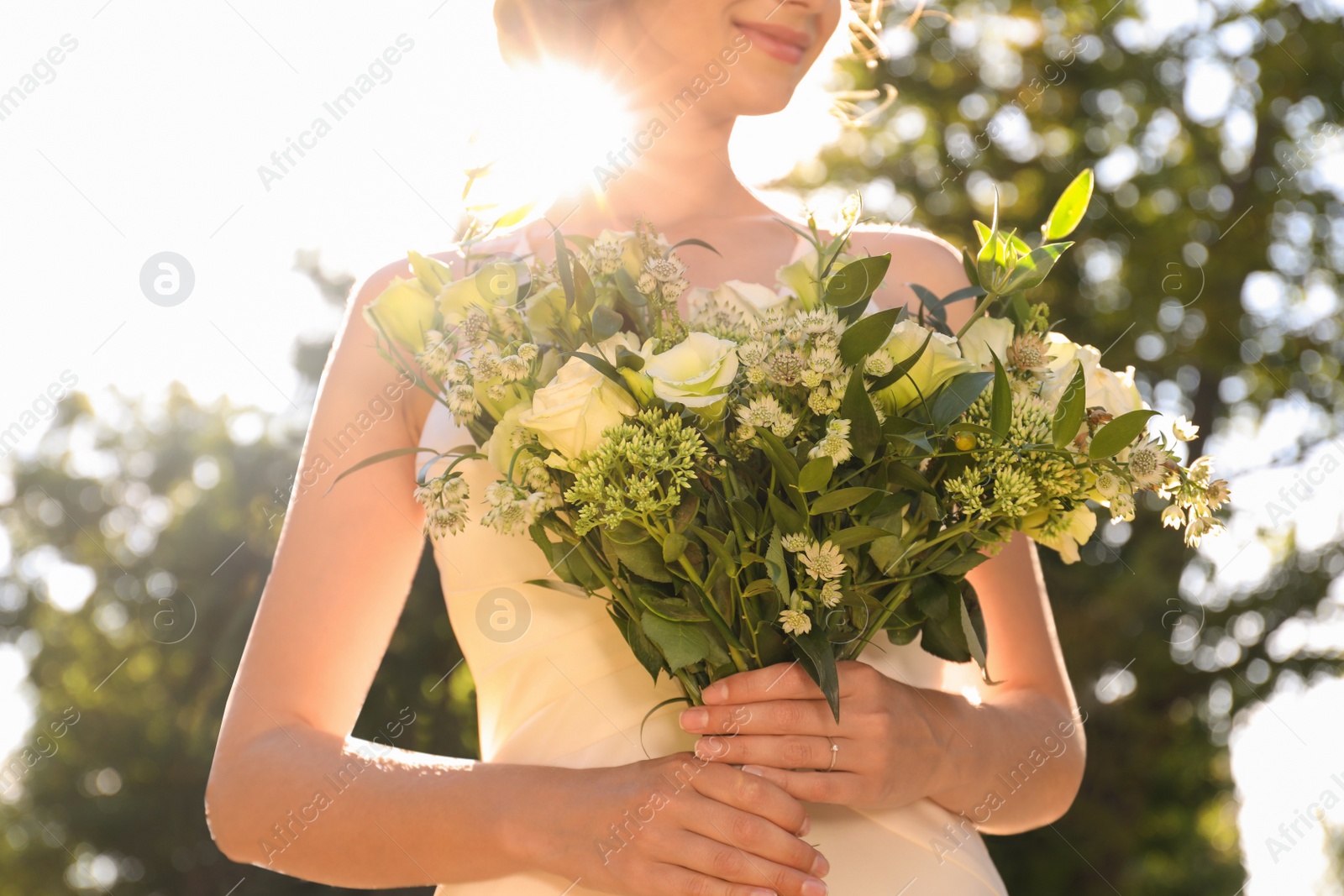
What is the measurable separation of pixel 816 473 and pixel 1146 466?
50cm

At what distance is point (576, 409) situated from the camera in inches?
59.9

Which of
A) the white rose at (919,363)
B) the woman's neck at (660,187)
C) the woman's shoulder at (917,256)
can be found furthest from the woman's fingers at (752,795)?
the woman's neck at (660,187)

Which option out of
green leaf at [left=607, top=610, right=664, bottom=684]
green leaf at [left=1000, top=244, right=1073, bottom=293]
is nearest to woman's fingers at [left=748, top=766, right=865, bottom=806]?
green leaf at [left=607, top=610, right=664, bottom=684]

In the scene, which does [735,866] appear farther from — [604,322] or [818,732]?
[604,322]

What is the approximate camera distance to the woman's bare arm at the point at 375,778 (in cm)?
170

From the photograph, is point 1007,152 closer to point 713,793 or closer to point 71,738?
point 713,793

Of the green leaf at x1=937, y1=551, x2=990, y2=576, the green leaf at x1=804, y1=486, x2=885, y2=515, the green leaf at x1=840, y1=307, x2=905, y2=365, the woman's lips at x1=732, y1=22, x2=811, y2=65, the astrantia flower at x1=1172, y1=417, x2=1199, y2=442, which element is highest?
the woman's lips at x1=732, y1=22, x2=811, y2=65

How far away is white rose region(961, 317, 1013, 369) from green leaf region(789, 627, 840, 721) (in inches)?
18.7

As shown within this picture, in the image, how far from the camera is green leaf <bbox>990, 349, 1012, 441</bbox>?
1.55 meters

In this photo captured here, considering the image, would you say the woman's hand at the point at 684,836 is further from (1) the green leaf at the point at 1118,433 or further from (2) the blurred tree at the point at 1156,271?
(2) the blurred tree at the point at 1156,271

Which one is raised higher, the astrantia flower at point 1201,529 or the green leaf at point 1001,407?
the green leaf at point 1001,407

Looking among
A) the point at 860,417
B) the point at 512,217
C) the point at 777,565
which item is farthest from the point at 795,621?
the point at 512,217

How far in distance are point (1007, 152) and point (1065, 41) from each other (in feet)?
4.07

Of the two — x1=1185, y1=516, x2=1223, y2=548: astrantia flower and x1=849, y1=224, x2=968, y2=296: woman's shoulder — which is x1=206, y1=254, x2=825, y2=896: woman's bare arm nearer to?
x1=1185, y1=516, x2=1223, y2=548: astrantia flower
